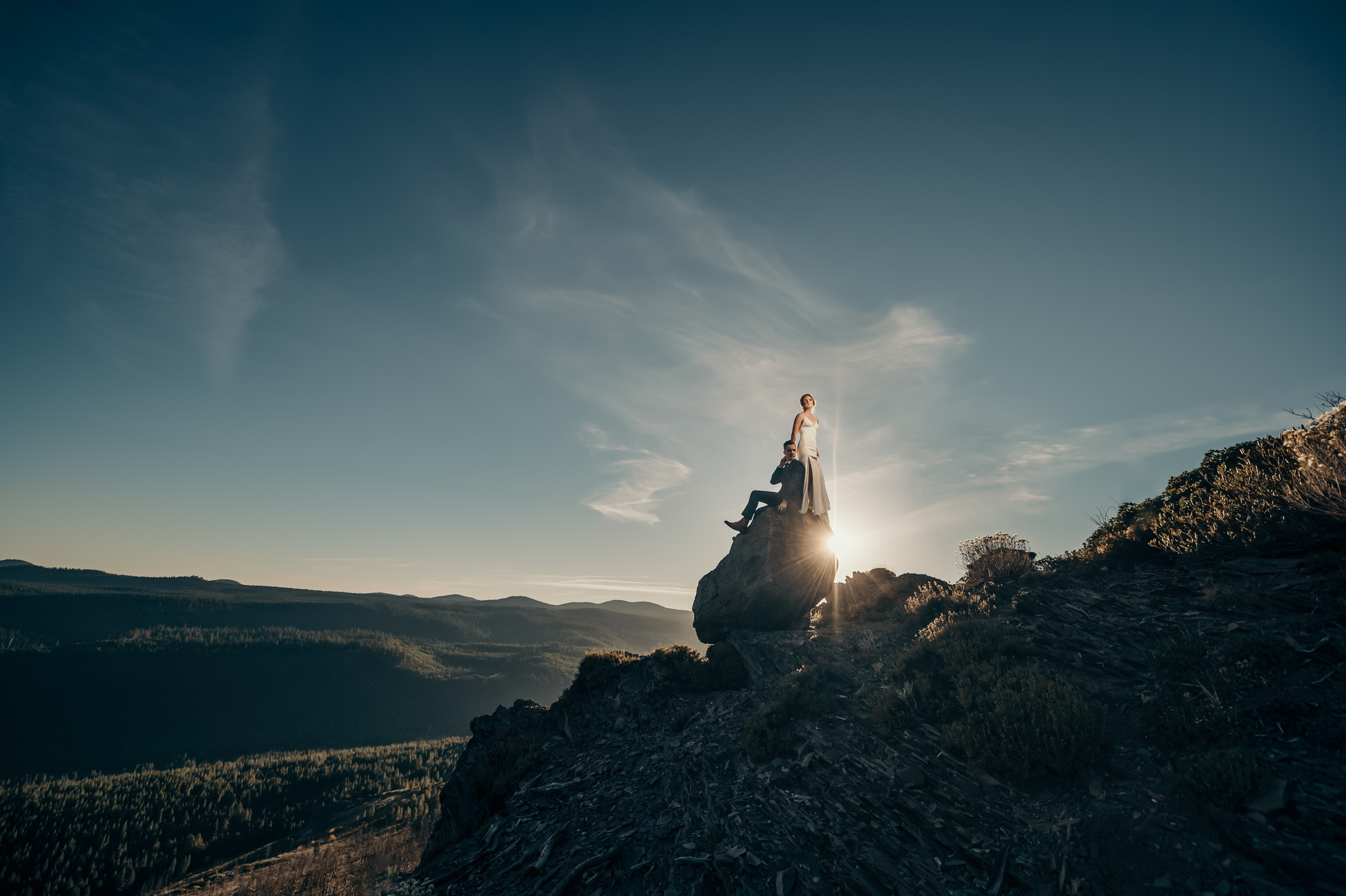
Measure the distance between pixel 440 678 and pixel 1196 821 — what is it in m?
164

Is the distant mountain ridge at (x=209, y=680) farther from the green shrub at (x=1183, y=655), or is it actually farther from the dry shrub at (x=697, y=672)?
the green shrub at (x=1183, y=655)

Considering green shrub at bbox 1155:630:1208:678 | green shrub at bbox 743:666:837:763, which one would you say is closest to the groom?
green shrub at bbox 743:666:837:763

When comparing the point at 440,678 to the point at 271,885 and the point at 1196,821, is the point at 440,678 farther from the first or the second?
the point at 1196,821

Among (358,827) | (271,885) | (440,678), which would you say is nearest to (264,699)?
(440,678)

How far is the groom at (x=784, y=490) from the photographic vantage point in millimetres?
19234

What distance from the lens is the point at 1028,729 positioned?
762cm

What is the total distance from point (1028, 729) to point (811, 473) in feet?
38.6

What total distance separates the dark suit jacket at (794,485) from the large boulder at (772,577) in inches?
19.0

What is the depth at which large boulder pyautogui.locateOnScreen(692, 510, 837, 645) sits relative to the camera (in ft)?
59.1

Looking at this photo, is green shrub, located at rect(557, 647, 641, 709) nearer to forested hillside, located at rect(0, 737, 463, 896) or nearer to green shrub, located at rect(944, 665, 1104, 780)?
green shrub, located at rect(944, 665, 1104, 780)

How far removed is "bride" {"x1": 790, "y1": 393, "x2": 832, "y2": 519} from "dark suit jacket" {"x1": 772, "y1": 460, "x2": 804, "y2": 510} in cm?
19

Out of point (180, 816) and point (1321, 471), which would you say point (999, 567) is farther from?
point (180, 816)

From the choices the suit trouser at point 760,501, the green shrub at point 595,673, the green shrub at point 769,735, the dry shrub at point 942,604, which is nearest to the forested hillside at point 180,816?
the green shrub at point 595,673

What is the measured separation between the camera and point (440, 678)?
139625 millimetres
